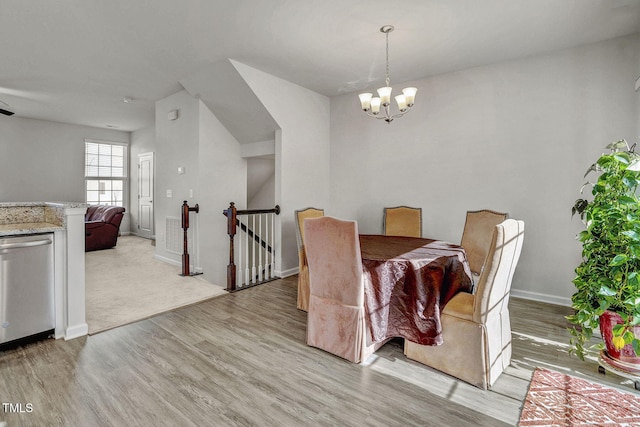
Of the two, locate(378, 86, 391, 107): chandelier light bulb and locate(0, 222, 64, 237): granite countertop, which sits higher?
locate(378, 86, 391, 107): chandelier light bulb

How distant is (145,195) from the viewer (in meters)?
7.70

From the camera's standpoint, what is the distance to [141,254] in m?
5.91

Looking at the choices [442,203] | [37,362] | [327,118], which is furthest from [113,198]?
[442,203]

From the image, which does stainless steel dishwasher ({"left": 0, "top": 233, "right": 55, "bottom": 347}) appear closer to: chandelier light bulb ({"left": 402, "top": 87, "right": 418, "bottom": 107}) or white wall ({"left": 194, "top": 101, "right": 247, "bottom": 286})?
white wall ({"left": 194, "top": 101, "right": 247, "bottom": 286})

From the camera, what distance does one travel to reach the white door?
7539 millimetres

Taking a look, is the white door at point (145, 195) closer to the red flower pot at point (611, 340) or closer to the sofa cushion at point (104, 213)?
the sofa cushion at point (104, 213)

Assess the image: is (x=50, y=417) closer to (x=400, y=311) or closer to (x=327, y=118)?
(x=400, y=311)

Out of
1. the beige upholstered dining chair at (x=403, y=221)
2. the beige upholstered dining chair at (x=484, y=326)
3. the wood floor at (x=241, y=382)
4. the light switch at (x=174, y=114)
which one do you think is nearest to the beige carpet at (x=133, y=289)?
the wood floor at (x=241, y=382)

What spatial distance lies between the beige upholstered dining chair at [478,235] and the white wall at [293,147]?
94.4 inches

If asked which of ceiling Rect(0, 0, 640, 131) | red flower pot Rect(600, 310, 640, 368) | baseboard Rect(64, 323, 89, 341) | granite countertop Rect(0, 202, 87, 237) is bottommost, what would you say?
baseboard Rect(64, 323, 89, 341)

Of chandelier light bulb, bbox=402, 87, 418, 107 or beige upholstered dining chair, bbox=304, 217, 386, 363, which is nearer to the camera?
beige upholstered dining chair, bbox=304, 217, 386, 363

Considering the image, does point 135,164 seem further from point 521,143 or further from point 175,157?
point 521,143

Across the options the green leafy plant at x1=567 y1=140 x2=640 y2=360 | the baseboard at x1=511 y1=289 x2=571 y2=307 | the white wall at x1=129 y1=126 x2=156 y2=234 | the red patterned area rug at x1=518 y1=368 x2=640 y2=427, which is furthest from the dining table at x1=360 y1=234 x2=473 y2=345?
the white wall at x1=129 y1=126 x2=156 y2=234

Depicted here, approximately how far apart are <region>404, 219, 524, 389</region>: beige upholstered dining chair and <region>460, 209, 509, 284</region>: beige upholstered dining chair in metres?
1.08
